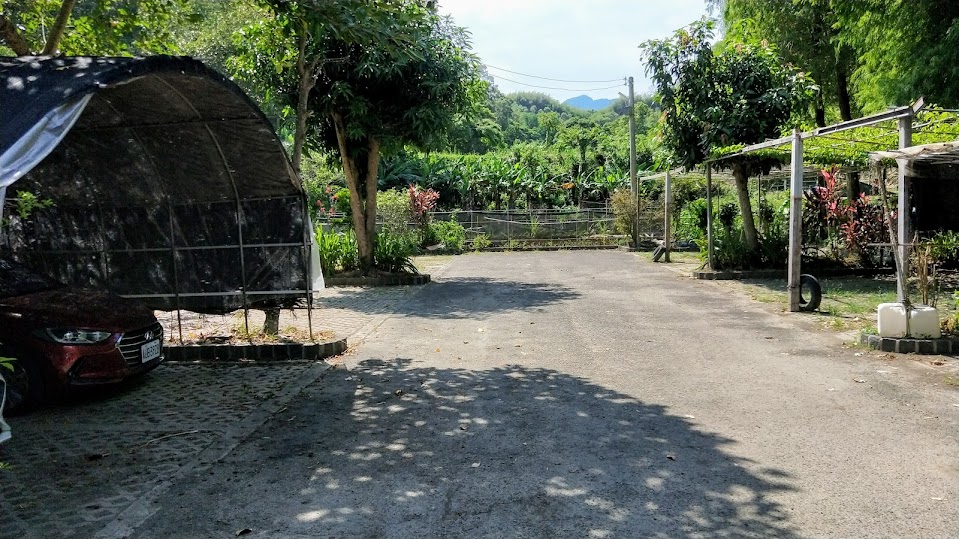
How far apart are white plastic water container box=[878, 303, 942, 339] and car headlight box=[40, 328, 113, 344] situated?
8.45 m

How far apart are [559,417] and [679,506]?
6.48 ft

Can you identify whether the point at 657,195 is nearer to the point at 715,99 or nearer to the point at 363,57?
the point at 715,99

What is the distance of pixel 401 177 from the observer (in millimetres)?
34531

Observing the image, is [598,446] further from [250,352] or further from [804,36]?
[804,36]

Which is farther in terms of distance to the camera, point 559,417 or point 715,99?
point 715,99

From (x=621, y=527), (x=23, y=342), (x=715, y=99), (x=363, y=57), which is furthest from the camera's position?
(x=715, y=99)

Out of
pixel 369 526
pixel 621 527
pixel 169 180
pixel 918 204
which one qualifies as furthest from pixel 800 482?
pixel 169 180

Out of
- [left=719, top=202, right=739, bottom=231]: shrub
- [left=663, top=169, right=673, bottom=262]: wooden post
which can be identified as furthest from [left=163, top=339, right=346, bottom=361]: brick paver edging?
[left=719, top=202, right=739, bottom=231]: shrub

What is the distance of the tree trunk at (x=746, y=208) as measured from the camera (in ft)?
55.3

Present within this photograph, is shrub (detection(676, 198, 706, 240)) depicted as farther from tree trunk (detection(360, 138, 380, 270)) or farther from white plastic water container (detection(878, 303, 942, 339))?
white plastic water container (detection(878, 303, 942, 339))

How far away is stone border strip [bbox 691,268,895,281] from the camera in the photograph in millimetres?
16203

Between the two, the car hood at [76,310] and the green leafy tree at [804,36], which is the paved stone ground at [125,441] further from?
the green leafy tree at [804,36]

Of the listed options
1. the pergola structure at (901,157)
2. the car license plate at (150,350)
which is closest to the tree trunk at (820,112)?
the pergola structure at (901,157)

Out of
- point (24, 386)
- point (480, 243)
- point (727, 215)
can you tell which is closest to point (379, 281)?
point (24, 386)
